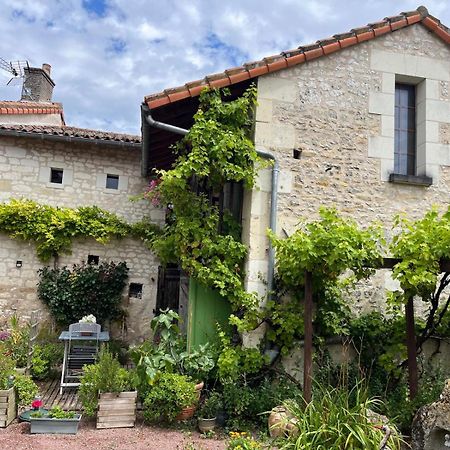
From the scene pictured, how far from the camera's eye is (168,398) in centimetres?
495

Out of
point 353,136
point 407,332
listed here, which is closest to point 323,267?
point 407,332

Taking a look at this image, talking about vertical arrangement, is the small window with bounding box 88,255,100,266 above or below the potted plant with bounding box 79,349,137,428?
above

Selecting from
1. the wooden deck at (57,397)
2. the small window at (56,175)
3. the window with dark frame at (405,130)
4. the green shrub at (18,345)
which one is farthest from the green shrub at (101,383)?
the small window at (56,175)

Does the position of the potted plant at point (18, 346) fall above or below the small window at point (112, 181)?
below

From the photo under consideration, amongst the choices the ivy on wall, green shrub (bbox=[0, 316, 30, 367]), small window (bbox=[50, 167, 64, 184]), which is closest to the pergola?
the ivy on wall

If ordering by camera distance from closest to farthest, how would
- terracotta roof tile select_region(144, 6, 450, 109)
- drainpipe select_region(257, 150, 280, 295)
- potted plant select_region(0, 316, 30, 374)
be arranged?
1. drainpipe select_region(257, 150, 280, 295)
2. terracotta roof tile select_region(144, 6, 450, 109)
3. potted plant select_region(0, 316, 30, 374)

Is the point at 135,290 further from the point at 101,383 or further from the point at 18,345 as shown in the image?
the point at 101,383

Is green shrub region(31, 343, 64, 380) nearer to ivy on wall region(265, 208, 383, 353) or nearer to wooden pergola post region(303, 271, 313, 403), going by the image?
ivy on wall region(265, 208, 383, 353)

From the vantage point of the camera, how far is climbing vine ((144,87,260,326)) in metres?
5.68

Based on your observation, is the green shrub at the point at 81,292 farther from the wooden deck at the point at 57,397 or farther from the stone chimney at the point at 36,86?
the stone chimney at the point at 36,86

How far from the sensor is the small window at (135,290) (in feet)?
32.2

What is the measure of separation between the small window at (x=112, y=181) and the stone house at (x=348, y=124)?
4.04 metres

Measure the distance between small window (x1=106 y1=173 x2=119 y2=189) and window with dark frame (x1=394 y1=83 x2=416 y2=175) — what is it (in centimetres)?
640

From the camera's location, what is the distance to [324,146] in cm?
630
